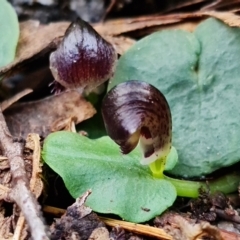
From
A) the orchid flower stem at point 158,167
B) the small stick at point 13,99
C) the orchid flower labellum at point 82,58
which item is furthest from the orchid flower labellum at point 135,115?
the small stick at point 13,99

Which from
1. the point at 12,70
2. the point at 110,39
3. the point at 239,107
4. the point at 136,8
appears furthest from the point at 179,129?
the point at 136,8

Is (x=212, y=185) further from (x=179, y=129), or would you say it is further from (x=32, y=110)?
(x=32, y=110)

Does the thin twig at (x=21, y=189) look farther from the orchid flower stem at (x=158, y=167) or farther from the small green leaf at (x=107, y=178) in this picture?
the orchid flower stem at (x=158, y=167)

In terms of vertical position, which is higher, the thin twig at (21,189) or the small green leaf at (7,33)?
the small green leaf at (7,33)

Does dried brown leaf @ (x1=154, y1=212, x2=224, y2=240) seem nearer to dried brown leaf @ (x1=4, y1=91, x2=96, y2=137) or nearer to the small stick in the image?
dried brown leaf @ (x1=4, y1=91, x2=96, y2=137)

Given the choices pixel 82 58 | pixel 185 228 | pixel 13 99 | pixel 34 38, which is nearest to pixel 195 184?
pixel 185 228

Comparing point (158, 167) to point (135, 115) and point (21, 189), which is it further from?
point (21, 189)

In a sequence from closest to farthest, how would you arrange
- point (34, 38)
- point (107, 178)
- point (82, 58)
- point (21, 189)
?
point (21, 189), point (107, 178), point (82, 58), point (34, 38)
